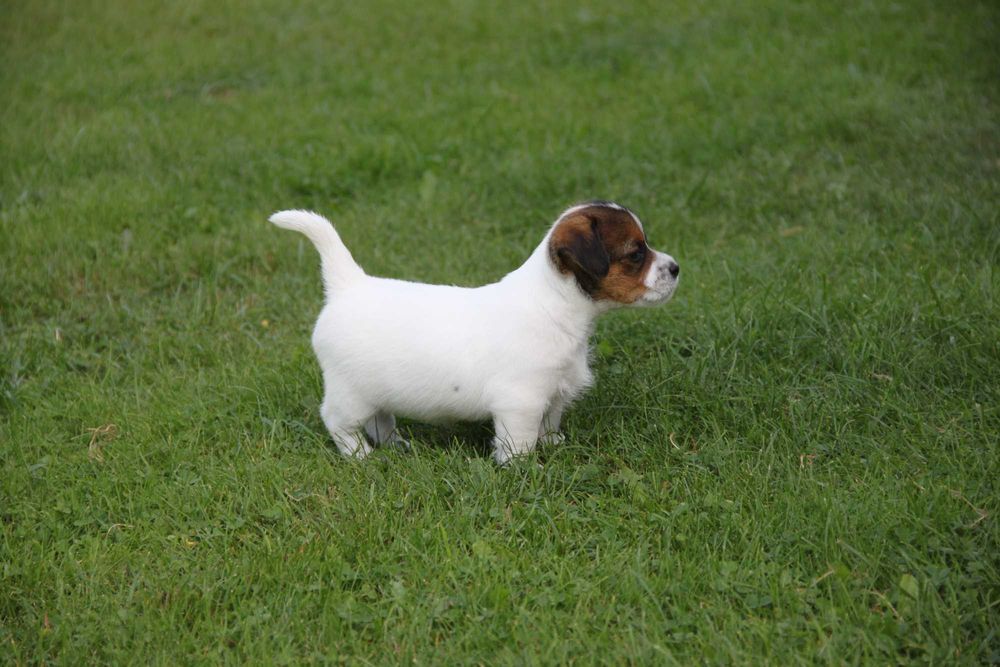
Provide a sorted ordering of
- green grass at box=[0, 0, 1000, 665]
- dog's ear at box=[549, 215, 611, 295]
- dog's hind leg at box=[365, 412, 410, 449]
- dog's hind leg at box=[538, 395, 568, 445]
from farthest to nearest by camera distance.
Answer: dog's hind leg at box=[365, 412, 410, 449]
dog's hind leg at box=[538, 395, 568, 445]
dog's ear at box=[549, 215, 611, 295]
green grass at box=[0, 0, 1000, 665]

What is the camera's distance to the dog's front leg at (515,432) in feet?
12.5

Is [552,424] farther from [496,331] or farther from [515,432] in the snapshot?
[496,331]

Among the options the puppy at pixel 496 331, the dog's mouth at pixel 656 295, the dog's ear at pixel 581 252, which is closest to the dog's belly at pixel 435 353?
the puppy at pixel 496 331

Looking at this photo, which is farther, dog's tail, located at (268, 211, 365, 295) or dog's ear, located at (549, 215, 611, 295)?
dog's tail, located at (268, 211, 365, 295)

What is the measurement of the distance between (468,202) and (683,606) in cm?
397

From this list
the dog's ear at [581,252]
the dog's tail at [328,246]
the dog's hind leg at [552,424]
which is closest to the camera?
the dog's ear at [581,252]

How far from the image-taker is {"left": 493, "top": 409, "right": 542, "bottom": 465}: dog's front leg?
382 cm

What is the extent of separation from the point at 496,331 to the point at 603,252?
508 mm

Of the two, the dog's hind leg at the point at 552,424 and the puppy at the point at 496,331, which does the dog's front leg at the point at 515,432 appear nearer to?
the puppy at the point at 496,331

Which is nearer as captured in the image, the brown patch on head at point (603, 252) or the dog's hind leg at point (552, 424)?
Answer: the brown patch on head at point (603, 252)

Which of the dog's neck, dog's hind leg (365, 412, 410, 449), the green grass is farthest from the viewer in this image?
dog's hind leg (365, 412, 410, 449)

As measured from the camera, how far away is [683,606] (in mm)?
3217

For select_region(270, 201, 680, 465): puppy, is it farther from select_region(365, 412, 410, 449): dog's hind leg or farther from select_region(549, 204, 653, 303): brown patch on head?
select_region(365, 412, 410, 449): dog's hind leg

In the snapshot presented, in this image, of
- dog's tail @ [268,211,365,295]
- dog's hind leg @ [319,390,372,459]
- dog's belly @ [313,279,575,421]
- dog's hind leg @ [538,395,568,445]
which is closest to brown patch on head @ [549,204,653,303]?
dog's belly @ [313,279,575,421]
